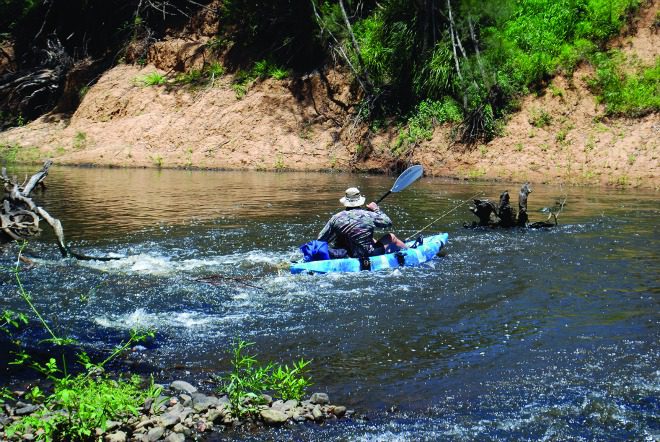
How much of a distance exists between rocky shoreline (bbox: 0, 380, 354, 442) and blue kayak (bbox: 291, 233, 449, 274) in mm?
4546

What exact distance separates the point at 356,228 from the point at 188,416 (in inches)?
227

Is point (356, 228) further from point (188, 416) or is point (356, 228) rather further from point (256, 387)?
point (188, 416)

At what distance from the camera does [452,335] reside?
25.4 feet

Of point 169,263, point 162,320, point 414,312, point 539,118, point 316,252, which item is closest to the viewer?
point 162,320

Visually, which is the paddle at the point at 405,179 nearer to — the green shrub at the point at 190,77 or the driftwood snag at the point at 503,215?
the driftwood snag at the point at 503,215

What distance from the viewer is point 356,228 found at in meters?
10.9

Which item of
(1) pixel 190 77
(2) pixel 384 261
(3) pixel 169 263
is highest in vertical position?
(1) pixel 190 77

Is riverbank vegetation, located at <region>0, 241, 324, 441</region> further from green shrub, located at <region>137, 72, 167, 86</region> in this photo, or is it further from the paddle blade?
green shrub, located at <region>137, 72, 167, 86</region>

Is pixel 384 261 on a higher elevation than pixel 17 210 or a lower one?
lower

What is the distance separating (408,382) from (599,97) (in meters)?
17.8

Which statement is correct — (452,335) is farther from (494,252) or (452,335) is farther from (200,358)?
(494,252)

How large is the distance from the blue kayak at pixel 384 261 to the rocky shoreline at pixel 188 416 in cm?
455

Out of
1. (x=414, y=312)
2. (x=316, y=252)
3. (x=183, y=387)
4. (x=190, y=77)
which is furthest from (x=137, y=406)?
(x=190, y=77)

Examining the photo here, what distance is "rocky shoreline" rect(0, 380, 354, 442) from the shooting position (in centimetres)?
514
